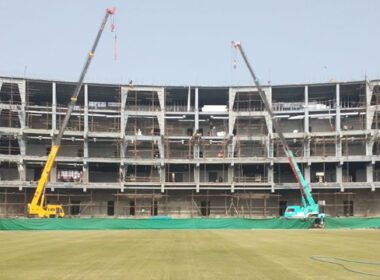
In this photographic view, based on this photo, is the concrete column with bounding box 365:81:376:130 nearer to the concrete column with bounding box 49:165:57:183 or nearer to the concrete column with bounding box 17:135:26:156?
the concrete column with bounding box 49:165:57:183

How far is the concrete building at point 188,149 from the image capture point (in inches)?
2990

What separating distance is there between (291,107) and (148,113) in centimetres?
2373

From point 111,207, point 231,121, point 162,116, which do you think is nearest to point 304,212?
point 231,121

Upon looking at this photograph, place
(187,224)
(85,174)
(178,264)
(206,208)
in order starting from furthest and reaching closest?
(206,208) < (85,174) < (187,224) < (178,264)

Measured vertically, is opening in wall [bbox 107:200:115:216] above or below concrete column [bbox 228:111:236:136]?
below

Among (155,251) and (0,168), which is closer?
(155,251)

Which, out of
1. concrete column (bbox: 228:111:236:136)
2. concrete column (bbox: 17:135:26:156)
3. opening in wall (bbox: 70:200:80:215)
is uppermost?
concrete column (bbox: 228:111:236:136)

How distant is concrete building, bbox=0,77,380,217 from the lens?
7594 cm

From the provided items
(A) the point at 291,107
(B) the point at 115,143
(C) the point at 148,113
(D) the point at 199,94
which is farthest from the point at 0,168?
(A) the point at 291,107

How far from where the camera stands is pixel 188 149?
81.9 metres

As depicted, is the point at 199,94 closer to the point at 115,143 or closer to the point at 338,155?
the point at 115,143

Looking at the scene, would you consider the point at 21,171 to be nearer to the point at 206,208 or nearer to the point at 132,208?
the point at 132,208

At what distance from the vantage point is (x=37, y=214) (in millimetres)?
65375

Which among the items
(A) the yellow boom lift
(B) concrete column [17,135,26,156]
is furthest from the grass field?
(B) concrete column [17,135,26,156]
